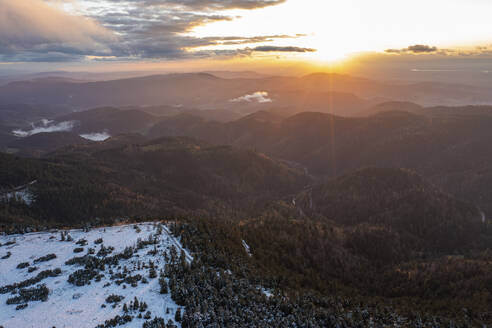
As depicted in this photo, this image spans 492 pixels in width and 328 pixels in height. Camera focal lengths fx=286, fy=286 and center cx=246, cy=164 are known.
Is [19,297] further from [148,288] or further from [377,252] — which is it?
[377,252]

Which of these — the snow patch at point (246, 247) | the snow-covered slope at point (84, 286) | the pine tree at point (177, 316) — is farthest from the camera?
the snow patch at point (246, 247)

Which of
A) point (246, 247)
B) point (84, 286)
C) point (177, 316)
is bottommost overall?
point (246, 247)

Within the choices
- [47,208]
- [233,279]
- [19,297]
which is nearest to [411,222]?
[233,279]

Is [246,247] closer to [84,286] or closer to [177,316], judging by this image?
[84,286]

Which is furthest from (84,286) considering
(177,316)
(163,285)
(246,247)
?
(246,247)

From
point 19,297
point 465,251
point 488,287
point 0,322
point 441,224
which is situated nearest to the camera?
point 0,322

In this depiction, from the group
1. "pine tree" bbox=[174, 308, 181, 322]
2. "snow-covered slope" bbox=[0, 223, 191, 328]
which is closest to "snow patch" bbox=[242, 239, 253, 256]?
"snow-covered slope" bbox=[0, 223, 191, 328]

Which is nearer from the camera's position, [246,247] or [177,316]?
[177,316]

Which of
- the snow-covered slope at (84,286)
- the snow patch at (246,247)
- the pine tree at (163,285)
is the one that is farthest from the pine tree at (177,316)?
the snow patch at (246,247)

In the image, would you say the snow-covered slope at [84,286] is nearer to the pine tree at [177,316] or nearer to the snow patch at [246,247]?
the pine tree at [177,316]
